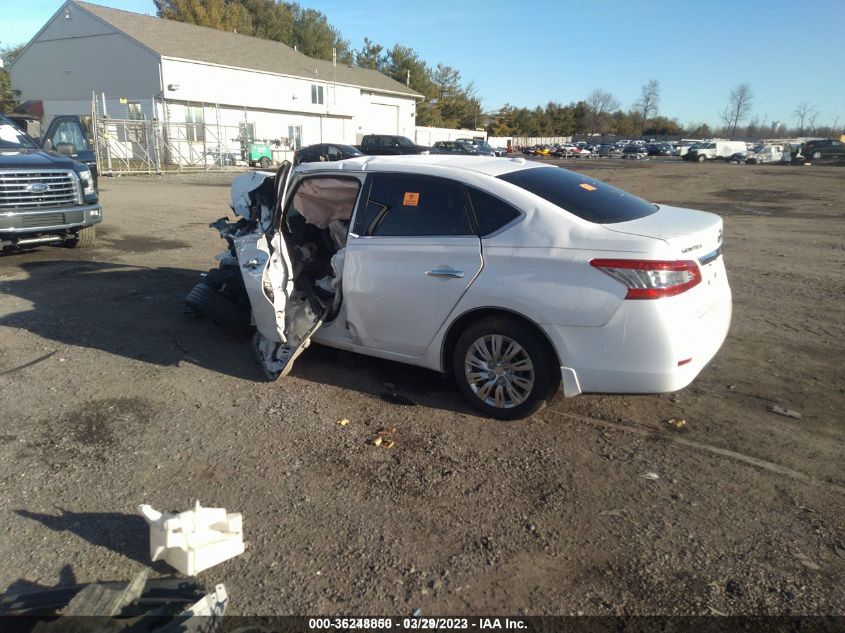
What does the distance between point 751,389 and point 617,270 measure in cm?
203

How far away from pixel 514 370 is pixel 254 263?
7.33ft

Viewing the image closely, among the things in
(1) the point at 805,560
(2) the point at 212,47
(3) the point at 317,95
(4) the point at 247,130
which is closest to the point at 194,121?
(4) the point at 247,130

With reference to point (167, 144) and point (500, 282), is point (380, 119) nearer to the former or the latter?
point (167, 144)

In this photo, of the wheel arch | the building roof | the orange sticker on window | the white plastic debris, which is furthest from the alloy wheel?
the building roof

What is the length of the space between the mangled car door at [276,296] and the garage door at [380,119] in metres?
47.3

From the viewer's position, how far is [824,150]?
1988 inches

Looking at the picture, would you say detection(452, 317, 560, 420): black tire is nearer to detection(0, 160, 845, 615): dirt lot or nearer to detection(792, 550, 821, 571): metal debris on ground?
detection(0, 160, 845, 615): dirt lot

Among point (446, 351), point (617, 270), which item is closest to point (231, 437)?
point (446, 351)

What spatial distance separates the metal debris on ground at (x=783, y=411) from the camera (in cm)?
438

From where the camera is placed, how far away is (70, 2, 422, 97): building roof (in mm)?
35688

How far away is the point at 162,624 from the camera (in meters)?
2.41

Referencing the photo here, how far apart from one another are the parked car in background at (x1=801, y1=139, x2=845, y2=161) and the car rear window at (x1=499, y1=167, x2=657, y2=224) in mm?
56780

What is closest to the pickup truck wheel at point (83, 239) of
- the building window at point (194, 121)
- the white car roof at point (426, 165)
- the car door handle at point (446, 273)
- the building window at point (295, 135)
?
the white car roof at point (426, 165)

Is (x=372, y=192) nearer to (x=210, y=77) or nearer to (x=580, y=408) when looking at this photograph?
(x=580, y=408)
